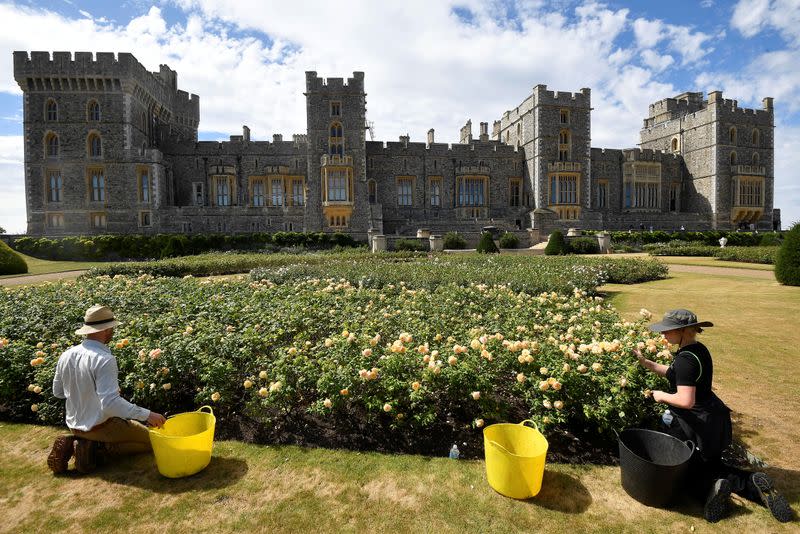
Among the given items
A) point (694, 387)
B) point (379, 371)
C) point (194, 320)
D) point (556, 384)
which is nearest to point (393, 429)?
point (379, 371)

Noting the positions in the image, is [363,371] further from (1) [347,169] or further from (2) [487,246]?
(1) [347,169]

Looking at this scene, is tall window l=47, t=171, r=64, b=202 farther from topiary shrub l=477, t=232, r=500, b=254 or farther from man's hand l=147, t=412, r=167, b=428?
man's hand l=147, t=412, r=167, b=428

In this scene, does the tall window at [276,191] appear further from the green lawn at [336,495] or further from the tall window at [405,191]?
the green lawn at [336,495]

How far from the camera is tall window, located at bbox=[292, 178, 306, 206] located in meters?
36.7

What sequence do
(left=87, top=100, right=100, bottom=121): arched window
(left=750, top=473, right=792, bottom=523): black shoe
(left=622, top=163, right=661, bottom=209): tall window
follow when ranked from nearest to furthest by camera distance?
1. (left=750, top=473, right=792, bottom=523): black shoe
2. (left=87, top=100, right=100, bottom=121): arched window
3. (left=622, top=163, right=661, bottom=209): tall window

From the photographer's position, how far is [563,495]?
3.77 m

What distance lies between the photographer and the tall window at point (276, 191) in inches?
1438

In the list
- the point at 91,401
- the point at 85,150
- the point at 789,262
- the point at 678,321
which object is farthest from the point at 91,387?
the point at 85,150

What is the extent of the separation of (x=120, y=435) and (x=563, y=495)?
162 inches

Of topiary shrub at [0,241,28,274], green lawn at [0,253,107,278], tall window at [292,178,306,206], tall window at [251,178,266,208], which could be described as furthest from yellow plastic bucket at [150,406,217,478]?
tall window at [251,178,266,208]

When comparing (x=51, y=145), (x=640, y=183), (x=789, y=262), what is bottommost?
(x=789, y=262)

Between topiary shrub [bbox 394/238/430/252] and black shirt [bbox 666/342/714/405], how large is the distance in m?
22.9

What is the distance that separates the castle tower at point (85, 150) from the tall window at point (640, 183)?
40.7m

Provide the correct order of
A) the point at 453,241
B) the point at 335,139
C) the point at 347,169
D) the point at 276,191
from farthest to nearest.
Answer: the point at 276,191 → the point at 335,139 → the point at 347,169 → the point at 453,241
